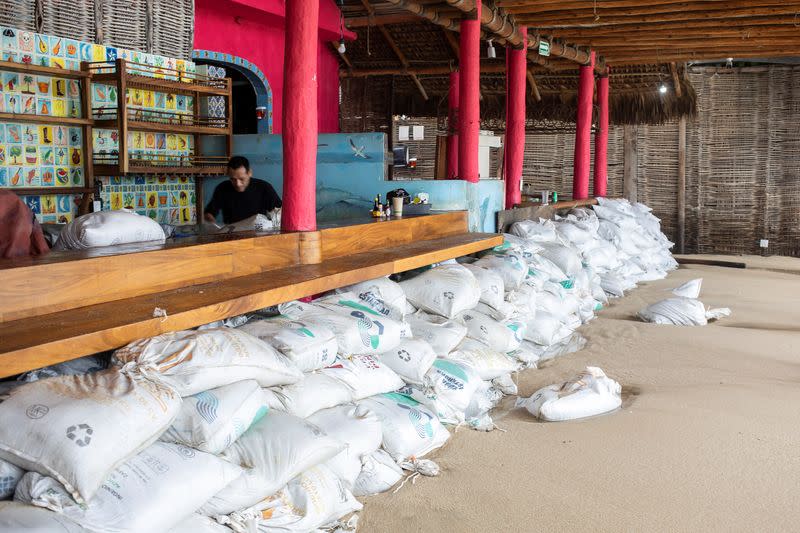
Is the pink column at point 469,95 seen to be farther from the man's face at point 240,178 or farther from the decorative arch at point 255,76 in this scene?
the decorative arch at point 255,76

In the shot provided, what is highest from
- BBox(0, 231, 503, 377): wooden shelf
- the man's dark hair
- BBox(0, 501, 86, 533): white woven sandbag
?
→ the man's dark hair

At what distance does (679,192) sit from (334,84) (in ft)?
18.6

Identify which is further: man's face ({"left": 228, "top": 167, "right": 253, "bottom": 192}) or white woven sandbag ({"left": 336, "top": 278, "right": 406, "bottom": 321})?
man's face ({"left": 228, "top": 167, "right": 253, "bottom": 192})

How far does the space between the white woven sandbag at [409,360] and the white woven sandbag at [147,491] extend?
1415 millimetres

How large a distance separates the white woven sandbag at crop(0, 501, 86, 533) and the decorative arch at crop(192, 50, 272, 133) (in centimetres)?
Result: 619

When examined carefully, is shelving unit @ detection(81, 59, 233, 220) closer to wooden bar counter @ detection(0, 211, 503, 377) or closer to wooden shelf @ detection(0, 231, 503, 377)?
wooden bar counter @ detection(0, 211, 503, 377)

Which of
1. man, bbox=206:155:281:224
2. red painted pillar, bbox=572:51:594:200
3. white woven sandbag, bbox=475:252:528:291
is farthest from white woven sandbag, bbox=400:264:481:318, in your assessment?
red painted pillar, bbox=572:51:594:200

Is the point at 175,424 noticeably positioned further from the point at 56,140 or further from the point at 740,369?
the point at 740,369

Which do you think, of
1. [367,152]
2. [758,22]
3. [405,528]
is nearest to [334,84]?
[367,152]

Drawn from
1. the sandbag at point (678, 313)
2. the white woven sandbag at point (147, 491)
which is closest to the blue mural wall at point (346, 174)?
the sandbag at point (678, 313)

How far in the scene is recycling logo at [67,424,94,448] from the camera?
2.02 m

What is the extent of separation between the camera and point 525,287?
5.78 metres

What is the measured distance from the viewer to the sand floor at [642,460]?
2.94 meters

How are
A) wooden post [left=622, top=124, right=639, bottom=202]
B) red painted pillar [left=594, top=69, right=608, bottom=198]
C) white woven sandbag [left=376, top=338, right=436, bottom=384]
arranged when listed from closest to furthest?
white woven sandbag [left=376, top=338, right=436, bottom=384] → red painted pillar [left=594, top=69, right=608, bottom=198] → wooden post [left=622, top=124, right=639, bottom=202]
